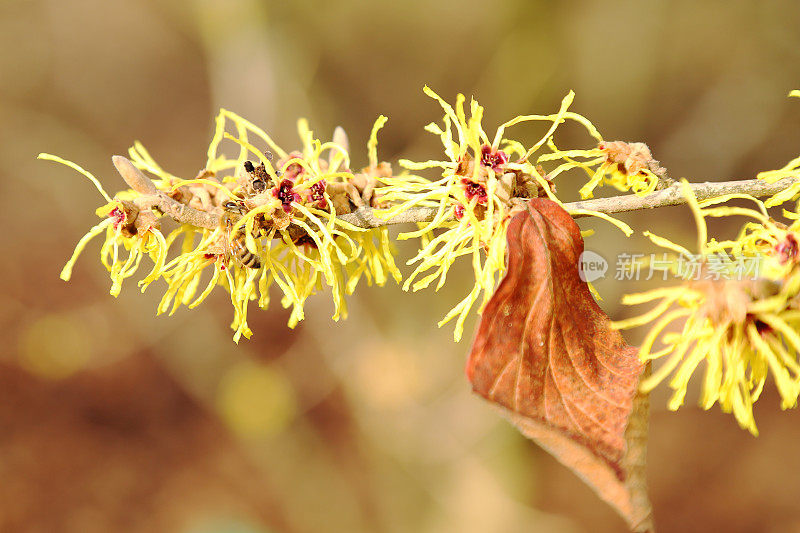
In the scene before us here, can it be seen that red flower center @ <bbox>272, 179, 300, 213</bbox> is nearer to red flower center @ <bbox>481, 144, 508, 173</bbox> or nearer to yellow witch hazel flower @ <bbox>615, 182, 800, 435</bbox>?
red flower center @ <bbox>481, 144, 508, 173</bbox>

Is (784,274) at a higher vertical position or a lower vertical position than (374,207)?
lower

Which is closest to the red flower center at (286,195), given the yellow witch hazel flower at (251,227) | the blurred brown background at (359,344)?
the yellow witch hazel flower at (251,227)

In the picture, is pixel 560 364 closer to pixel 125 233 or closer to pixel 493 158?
pixel 493 158

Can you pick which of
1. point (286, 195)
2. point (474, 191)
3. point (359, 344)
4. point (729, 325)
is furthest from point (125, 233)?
point (359, 344)

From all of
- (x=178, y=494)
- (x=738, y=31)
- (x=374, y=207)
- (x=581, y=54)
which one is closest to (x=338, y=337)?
(x=178, y=494)

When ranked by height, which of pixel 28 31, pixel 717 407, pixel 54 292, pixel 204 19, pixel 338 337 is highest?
pixel 28 31

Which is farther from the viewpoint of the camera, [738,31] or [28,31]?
[28,31]

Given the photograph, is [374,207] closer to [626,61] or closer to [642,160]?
[642,160]
